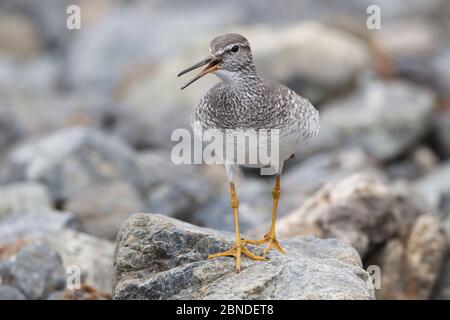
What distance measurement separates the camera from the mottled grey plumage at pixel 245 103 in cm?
854

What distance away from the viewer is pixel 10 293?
9.73 meters

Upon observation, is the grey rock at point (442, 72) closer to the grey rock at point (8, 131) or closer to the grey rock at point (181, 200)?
the grey rock at point (181, 200)

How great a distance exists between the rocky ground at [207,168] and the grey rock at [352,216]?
24 mm

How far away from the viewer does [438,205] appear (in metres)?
14.8

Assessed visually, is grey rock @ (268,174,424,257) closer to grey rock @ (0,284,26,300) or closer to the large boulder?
the large boulder

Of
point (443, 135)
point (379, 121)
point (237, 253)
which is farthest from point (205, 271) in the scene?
point (443, 135)

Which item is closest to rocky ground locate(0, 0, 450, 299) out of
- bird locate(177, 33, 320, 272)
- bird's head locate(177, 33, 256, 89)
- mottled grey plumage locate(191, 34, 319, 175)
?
bird locate(177, 33, 320, 272)

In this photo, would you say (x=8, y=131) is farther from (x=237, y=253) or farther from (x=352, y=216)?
(x=237, y=253)

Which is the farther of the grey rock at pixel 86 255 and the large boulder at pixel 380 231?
the large boulder at pixel 380 231

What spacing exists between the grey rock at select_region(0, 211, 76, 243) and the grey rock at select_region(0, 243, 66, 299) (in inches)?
51.2

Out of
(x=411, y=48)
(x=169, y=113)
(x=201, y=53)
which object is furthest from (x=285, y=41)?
(x=411, y=48)

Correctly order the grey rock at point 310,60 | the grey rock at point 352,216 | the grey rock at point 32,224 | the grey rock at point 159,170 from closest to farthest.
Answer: the grey rock at point 352,216 → the grey rock at point 32,224 → the grey rock at point 159,170 → the grey rock at point 310,60

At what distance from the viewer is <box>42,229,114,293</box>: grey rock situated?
35.6 ft

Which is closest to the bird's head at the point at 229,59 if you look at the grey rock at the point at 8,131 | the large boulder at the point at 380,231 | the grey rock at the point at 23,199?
the large boulder at the point at 380,231
